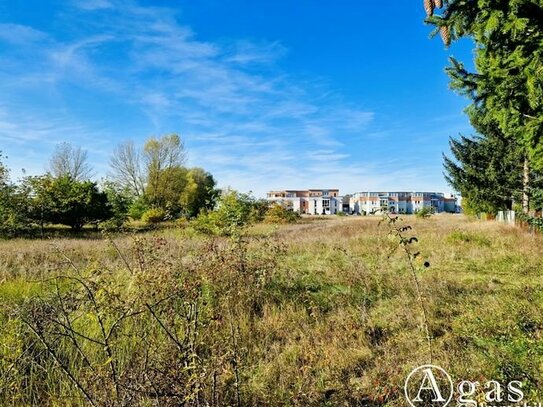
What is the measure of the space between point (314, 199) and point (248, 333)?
89931 mm

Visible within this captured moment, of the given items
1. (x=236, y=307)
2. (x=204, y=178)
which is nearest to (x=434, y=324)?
(x=236, y=307)

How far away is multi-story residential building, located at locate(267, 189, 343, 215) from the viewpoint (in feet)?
303

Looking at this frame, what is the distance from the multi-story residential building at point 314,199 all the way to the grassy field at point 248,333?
8444cm

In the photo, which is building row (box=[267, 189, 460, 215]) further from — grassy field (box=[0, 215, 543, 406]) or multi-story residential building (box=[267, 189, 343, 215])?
grassy field (box=[0, 215, 543, 406])

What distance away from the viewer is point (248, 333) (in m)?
4.02

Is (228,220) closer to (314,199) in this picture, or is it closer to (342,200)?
(314,199)

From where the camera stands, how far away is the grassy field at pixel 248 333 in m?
2.41

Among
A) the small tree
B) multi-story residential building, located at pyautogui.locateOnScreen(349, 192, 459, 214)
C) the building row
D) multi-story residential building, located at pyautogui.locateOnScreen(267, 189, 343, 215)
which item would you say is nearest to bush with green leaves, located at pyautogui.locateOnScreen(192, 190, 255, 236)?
the small tree

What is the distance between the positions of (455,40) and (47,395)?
19.1 ft

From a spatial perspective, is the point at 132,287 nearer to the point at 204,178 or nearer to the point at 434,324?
the point at 434,324

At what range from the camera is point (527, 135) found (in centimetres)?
495

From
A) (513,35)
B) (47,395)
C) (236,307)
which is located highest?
(513,35)

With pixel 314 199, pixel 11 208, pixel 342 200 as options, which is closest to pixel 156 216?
pixel 11 208

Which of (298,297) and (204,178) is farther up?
(204,178)
